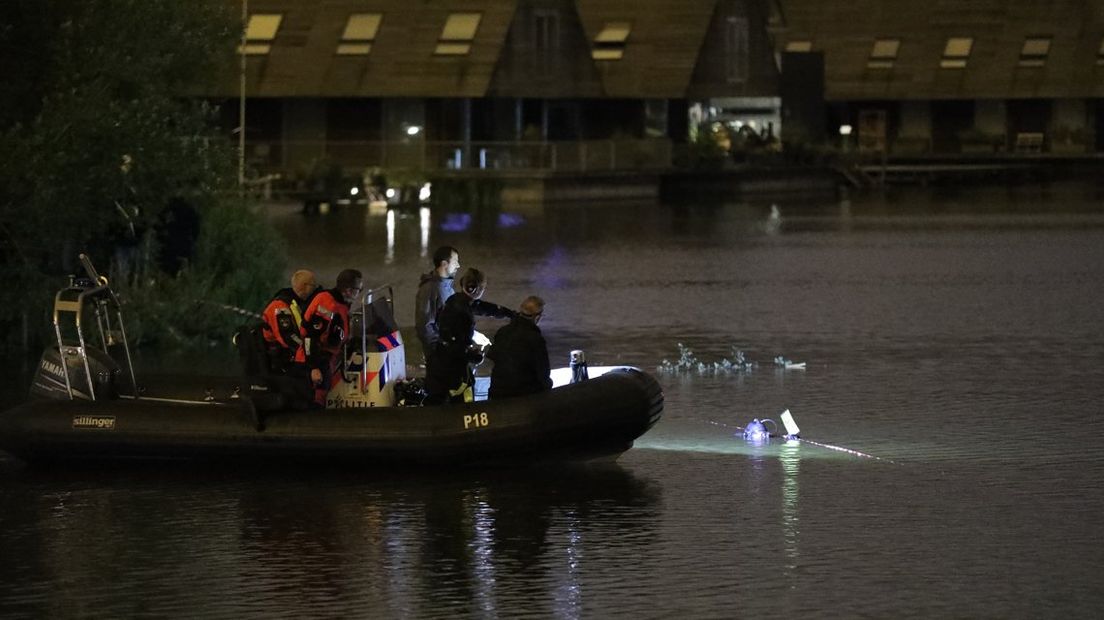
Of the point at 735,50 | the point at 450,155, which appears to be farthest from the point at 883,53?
the point at 450,155

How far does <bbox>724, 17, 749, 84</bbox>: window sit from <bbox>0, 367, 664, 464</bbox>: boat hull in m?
63.8

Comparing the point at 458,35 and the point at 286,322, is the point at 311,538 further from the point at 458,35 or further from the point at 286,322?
the point at 458,35

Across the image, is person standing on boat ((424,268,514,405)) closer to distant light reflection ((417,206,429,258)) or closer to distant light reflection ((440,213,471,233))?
distant light reflection ((417,206,429,258))

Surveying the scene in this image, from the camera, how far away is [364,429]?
15344 millimetres

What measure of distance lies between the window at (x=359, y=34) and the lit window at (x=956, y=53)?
27.1m

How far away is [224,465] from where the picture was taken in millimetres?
16297

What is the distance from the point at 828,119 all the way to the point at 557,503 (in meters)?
79.6

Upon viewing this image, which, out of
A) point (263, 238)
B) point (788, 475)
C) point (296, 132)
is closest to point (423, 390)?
point (788, 475)

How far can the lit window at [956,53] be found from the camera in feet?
288

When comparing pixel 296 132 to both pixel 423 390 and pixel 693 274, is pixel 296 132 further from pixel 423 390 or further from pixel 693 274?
pixel 423 390

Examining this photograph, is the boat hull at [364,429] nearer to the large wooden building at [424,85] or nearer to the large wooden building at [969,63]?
the large wooden building at [424,85]

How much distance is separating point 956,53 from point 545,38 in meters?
23.8

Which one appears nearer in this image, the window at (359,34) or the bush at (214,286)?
Result: the bush at (214,286)

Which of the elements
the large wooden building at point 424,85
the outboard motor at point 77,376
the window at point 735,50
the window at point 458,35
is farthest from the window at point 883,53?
the outboard motor at point 77,376
